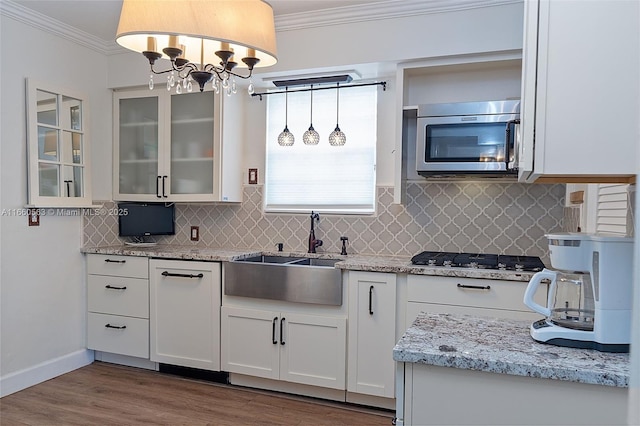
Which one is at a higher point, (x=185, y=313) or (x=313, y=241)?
(x=313, y=241)

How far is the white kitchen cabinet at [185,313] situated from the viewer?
3191 mm

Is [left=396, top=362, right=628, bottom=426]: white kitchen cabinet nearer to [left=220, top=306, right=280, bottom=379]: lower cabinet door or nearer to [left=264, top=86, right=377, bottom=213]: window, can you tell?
[left=220, top=306, right=280, bottom=379]: lower cabinet door

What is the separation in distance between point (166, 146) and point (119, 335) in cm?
152

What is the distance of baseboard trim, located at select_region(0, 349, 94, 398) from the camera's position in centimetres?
302

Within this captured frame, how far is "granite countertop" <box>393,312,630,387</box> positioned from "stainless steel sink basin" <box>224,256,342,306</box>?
4.71ft

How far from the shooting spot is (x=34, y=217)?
321cm

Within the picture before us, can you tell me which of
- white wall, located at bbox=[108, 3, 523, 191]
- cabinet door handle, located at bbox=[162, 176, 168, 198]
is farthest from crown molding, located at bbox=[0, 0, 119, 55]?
cabinet door handle, located at bbox=[162, 176, 168, 198]

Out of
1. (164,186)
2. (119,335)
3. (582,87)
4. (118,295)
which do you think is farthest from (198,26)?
(119,335)

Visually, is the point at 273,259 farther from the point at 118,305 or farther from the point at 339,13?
the point at 339,13

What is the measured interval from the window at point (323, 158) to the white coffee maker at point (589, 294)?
2.13m

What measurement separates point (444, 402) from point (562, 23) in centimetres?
104

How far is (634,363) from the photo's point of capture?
45cm

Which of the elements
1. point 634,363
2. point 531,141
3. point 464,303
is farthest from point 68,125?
point 634,363

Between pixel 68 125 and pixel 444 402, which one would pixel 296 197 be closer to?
pixel 68 125
